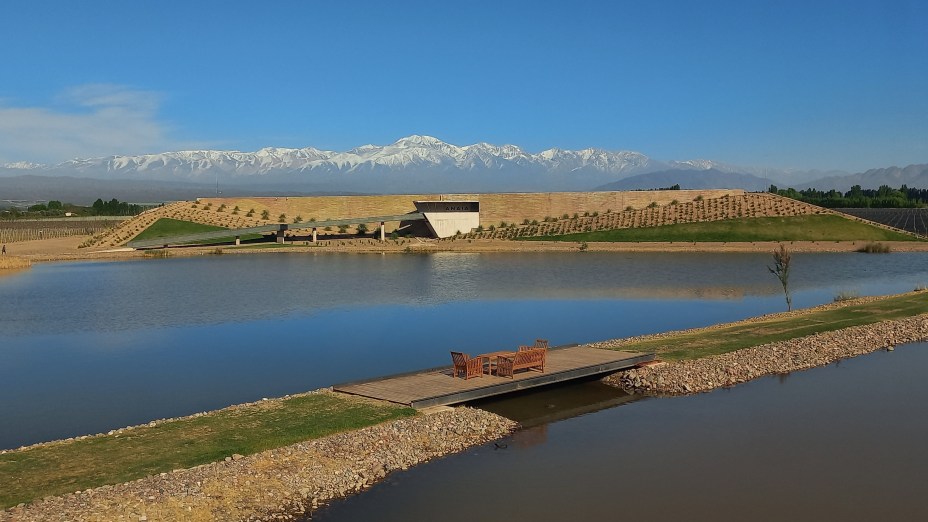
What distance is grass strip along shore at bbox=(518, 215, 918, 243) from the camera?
324 ft

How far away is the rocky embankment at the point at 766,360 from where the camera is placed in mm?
28281

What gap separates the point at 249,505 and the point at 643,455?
32.4 ft

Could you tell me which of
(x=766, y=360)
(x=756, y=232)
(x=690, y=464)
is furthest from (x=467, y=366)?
(x=756, y=232)

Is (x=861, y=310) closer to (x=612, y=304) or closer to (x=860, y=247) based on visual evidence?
(x=612, y=304)

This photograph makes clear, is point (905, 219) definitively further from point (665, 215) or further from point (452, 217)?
point (452, 217)

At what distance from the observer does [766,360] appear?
31156 millimetres

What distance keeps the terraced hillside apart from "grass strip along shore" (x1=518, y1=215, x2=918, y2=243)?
7.20 feet

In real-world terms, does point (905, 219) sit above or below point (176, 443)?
above

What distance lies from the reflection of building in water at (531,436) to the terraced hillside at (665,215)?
84878 millimetres

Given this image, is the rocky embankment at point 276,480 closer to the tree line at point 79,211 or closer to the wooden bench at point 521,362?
the wooden bench at point 521,362

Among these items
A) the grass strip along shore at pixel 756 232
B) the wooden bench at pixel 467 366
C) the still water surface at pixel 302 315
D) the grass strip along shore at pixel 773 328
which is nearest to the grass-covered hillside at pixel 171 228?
the still water surface at pixel 302 315

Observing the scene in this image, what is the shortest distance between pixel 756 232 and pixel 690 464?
85.8 m

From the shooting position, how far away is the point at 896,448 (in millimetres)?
21578

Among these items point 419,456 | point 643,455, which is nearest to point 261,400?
point 419,456
